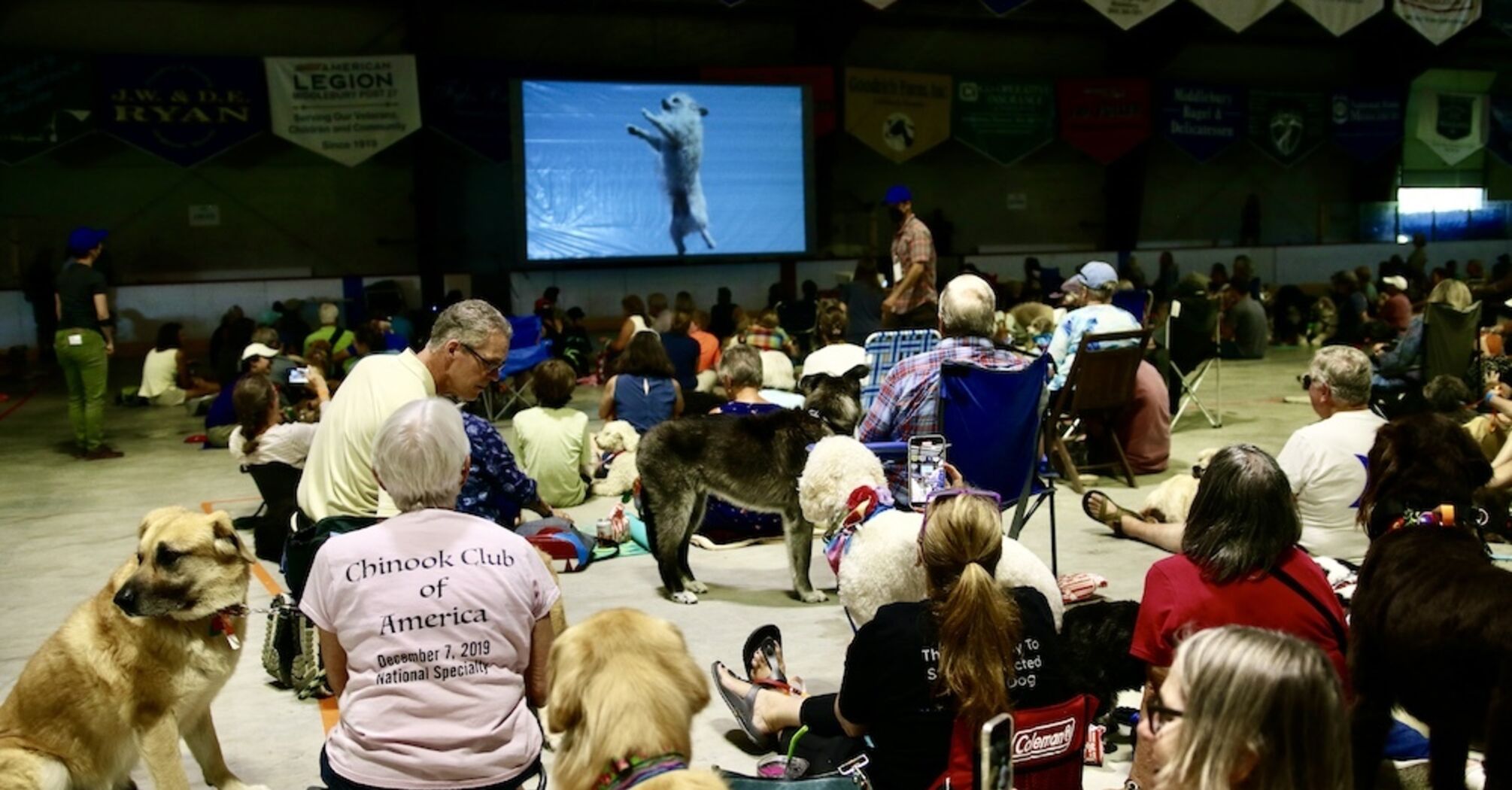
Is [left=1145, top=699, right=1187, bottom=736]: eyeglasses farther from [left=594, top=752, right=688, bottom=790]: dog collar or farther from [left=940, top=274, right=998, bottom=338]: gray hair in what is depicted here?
[left=940, top=274, right=998, bottom=338]: gray hair

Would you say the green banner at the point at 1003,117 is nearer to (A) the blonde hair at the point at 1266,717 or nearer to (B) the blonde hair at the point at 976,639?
(B) the blonde hair at the point at 976,639

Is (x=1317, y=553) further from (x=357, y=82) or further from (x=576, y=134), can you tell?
(x=357, y=82)

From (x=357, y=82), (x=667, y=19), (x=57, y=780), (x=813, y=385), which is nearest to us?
(x=57, y=780)

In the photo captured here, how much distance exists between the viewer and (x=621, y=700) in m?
1.96

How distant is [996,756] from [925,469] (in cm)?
244

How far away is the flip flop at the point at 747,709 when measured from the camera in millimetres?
3586

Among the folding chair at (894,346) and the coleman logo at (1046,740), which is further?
the folding chair at (894,346)

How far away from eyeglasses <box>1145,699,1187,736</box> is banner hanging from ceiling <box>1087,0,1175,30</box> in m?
11.0

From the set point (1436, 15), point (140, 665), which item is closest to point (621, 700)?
point (140, 665)

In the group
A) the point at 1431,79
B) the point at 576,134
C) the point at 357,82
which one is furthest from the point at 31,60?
the point at 1431,79

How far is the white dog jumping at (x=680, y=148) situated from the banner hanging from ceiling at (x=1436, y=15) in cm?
754

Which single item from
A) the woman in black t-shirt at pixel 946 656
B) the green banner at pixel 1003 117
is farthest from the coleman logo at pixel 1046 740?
the green banner at pixel 1003 117

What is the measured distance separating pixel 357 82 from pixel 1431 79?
1820cm

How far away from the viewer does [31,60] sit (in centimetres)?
1421
